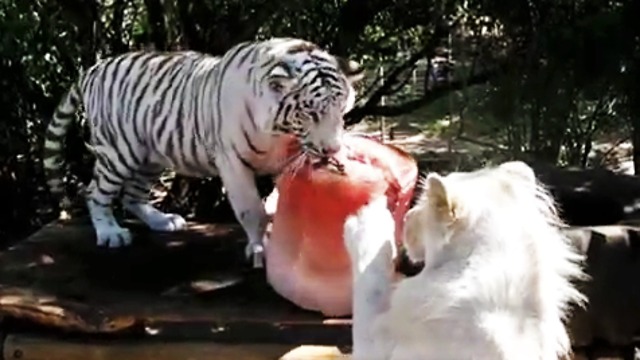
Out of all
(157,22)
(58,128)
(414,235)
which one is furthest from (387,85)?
(414,235)

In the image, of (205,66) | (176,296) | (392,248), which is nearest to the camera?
(392,248)

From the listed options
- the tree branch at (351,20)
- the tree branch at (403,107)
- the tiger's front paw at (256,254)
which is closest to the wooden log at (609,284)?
the tiger's front paw at (256,254)

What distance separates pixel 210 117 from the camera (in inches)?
141

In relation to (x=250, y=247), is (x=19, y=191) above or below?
below

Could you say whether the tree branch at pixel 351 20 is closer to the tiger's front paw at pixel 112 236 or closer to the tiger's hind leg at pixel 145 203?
the tiger's hind leg at pixel 145 203

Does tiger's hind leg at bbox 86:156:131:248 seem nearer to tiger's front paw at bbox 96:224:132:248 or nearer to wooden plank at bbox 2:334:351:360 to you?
tiger's front paw at bbox 96:224:132:248

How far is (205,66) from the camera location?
3.79 metres

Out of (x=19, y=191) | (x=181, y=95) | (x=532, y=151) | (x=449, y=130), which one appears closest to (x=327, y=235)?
(x=181, y=95)

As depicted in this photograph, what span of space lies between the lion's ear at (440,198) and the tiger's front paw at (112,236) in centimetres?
178

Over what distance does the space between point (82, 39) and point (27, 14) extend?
26 centimetres

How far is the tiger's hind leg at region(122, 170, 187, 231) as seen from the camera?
4071 mm

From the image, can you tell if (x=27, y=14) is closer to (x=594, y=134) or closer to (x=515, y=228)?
(x=594, y=134)

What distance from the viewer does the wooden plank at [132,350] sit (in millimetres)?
3345

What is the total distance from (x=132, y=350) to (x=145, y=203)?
85 centimetres
